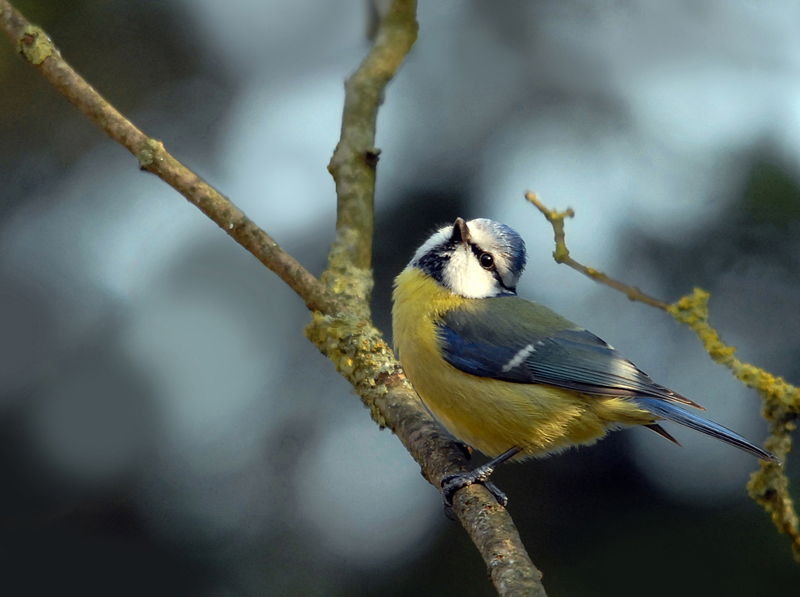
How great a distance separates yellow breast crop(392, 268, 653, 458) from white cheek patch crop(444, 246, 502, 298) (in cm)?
28

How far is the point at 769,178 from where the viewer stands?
10.3 feet

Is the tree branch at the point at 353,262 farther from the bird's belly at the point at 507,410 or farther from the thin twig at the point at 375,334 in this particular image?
the bird's belly at the point at 507,410

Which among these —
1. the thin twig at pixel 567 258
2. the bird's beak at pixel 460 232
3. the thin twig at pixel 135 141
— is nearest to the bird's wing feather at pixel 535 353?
the bird's beak at pixel 460 232

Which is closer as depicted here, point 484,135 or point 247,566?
point 247,566

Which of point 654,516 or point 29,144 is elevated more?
point 29,144

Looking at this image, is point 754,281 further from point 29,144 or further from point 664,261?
point 29,144

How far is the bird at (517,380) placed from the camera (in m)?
2.13

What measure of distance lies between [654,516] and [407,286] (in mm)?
1322

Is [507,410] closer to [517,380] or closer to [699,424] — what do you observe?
[517,380]

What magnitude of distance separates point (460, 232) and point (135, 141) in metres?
1.17

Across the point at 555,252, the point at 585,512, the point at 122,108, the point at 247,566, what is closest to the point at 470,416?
the point at 555,252

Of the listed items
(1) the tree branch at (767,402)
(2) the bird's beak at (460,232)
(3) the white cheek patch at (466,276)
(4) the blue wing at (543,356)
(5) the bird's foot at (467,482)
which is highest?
(2) the bird's beak at (460,232)

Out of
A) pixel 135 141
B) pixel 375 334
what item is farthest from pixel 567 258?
pixel 135 141

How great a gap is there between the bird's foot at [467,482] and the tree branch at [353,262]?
0.02 meters
